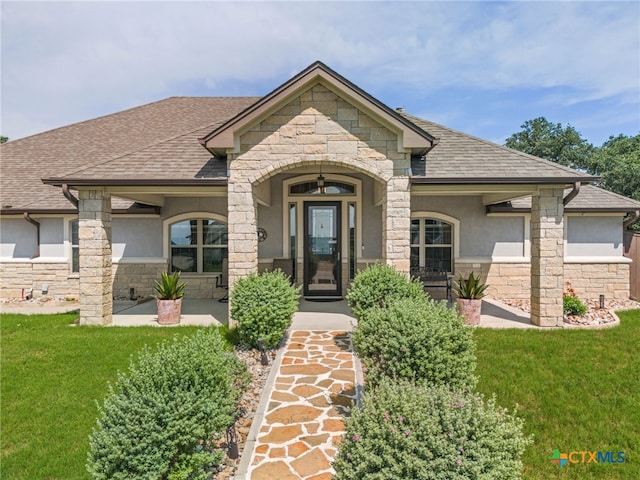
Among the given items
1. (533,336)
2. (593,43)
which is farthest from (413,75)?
(533,336)

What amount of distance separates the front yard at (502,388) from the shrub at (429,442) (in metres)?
1.55

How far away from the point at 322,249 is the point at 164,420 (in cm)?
758

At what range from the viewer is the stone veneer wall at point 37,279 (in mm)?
10805

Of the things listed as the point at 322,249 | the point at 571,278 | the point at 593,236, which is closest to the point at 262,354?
the point at 322,249

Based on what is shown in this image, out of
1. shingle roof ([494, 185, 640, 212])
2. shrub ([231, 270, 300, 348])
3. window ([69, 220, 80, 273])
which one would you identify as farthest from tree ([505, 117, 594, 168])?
window ([69, 220, 80, 273])

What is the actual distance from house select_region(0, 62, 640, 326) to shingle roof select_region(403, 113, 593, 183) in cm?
5

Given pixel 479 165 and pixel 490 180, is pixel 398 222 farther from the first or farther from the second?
pixel 479 165

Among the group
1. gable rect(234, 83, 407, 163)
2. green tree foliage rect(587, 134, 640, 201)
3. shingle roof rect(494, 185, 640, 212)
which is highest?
green tree foliage rect(587, 134, 640, 201)

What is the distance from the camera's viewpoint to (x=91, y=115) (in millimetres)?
16547

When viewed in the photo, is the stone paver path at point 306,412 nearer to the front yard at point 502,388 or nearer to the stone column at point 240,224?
the front yard at point 502,388

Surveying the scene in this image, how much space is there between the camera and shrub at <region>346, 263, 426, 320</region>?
6.05 metres

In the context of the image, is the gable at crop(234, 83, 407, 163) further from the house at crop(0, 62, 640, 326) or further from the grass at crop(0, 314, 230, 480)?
the grass at crop(0, 314, 230, 480)

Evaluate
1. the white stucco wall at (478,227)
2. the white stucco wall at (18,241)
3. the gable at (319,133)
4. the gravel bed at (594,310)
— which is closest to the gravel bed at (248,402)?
the gable at (319,133)

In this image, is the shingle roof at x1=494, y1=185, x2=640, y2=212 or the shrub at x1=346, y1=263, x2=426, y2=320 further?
the shingle roof at x1=494, y1=185, x2=640, y2=212
